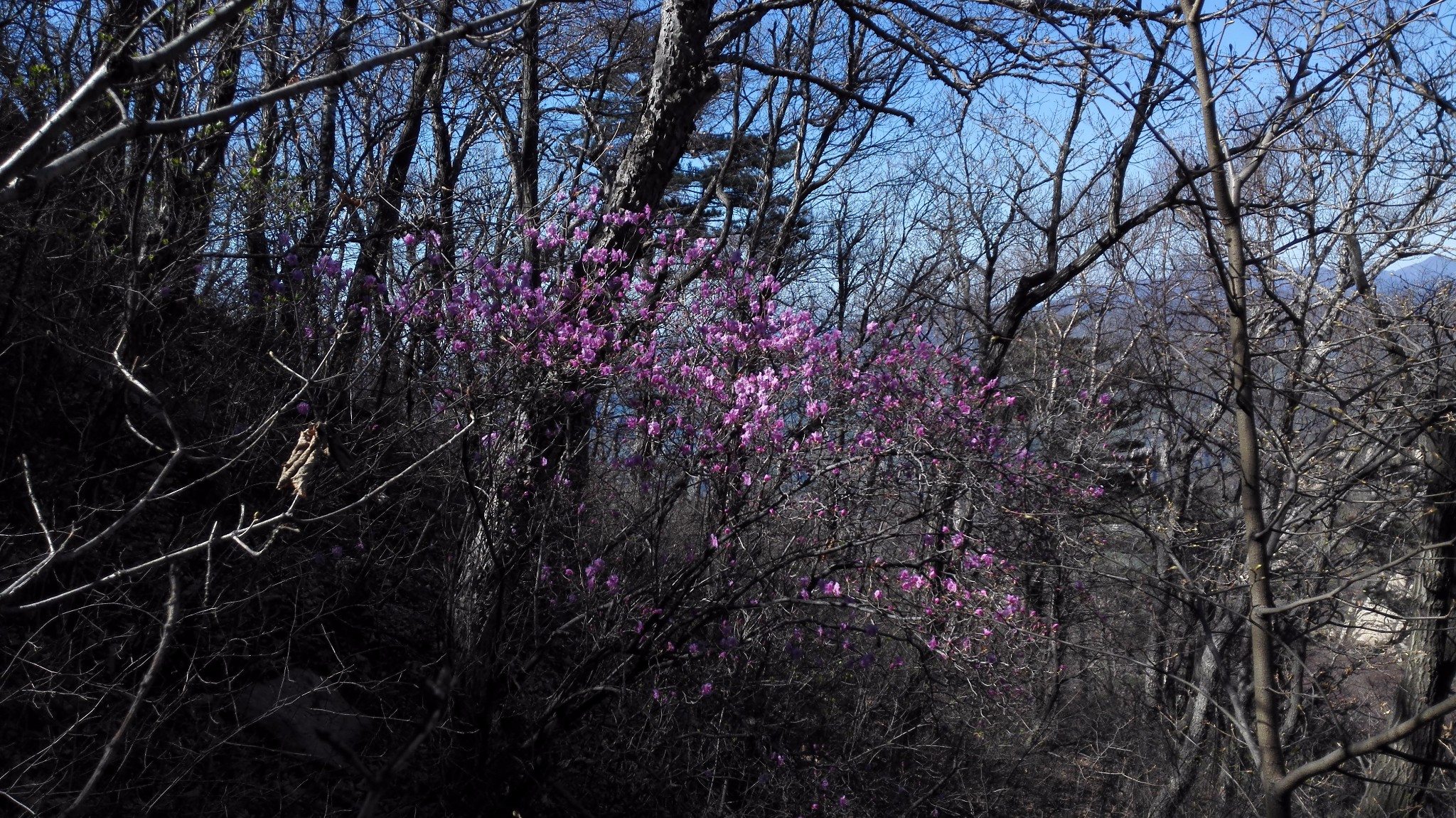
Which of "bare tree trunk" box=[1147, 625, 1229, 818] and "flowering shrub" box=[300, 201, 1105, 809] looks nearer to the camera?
"flowering shrub" box=[300, 201, 1105, 809]

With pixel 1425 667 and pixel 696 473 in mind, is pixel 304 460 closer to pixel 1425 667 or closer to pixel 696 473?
pixel 696 473

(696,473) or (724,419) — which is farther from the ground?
(724,419)

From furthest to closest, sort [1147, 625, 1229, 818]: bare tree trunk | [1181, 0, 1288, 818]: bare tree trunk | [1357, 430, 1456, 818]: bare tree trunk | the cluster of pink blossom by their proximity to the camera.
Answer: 1. [1147, 625, 1229, 818]: bare tree trunk
2. [1357, 430, 1456, 818]: bare tree trunk
3. the cluster of pink blossom
4. [1181, 0, 1288, 818]: bare tree trunk

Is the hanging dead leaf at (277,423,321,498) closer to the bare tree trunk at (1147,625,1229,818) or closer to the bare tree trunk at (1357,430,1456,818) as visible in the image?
the bare tree trunk at (1357,430,1456,818)

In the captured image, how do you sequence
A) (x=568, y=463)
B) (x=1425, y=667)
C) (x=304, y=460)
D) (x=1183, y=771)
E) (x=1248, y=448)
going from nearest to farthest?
(x=304, y=460)
(x=1248, y=448)
(x=568, y=463)
(x=1425, y=667)
(x=1183, y=771)

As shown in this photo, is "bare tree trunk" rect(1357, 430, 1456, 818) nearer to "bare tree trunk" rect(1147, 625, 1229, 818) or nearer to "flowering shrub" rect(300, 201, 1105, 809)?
"bare tree trunk" rect(1147, 625, 1229, 818)

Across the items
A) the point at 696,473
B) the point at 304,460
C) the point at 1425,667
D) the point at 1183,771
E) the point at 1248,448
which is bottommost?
the point at 1183,771

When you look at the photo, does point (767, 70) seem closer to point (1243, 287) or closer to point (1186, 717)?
point (1243, 287)

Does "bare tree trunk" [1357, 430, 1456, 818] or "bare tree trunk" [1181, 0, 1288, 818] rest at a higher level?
"bare tree trunk" [1181, 0, 1288, 818]

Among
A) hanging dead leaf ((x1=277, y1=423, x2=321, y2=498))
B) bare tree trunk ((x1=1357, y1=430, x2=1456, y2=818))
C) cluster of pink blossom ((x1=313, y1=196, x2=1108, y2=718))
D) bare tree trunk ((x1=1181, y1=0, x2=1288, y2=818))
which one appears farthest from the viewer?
bare tree trunk ((x1=1357, y1=430, x2=1456, y2=818))

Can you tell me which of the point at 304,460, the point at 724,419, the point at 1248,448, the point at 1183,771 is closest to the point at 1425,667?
the point at 1183,771

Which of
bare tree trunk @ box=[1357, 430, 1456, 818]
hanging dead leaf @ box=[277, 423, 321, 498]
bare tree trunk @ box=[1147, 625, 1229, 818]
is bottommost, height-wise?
bare tree trunk @ box=[1147, 625, 1229, 818]

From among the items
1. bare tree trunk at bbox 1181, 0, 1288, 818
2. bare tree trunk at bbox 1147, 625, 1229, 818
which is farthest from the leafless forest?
bare tree trunk at bbox 1147, 625, 1229, 818

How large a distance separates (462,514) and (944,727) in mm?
4830
